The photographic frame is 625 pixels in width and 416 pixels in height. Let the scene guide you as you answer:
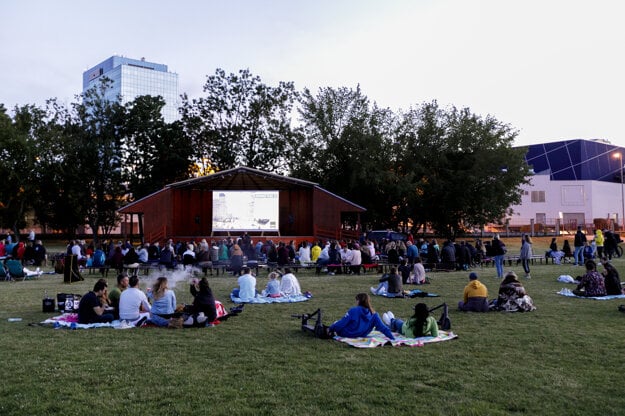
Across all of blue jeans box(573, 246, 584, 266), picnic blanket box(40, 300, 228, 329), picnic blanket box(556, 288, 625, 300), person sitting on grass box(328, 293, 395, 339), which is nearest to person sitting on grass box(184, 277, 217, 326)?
picnic blanket box(40, 300, 228, 329)

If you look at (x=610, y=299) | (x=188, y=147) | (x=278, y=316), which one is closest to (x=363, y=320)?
(x=278, y=316)

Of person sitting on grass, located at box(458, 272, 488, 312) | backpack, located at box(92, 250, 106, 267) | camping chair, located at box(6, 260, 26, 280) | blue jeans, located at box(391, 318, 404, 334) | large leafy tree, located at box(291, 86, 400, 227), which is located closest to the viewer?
blue jeans, located at box(391, 318, 404, 334)

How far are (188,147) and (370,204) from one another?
14.4 metres

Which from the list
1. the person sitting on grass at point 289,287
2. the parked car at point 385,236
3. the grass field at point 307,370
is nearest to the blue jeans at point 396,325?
the grass field at point 307,370

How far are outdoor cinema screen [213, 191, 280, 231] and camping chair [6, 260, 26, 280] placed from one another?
1536 centimetres

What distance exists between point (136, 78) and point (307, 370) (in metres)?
146

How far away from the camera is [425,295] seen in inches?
499

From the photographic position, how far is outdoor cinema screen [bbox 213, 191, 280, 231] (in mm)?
32062

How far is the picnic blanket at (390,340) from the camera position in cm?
746

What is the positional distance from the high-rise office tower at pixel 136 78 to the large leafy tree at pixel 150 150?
97.4m

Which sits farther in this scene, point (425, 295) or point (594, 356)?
point (425, 295)

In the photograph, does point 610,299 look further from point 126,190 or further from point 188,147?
point 126,190

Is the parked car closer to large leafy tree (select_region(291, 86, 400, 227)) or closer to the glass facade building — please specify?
large leafy tree (select_region(291, 86, 400, 227))

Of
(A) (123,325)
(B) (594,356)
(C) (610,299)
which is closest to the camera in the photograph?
(B) (594,356)
